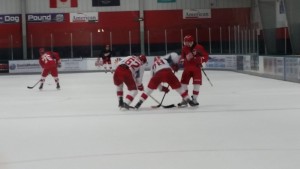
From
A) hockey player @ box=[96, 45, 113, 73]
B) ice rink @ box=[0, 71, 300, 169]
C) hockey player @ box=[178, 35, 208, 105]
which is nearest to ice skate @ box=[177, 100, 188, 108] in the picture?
hockey player @ box=[178, 35, 208, 105]

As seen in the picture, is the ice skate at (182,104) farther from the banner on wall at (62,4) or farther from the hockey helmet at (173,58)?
the banner on wall at (62,4)

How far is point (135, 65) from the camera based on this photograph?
9453mm

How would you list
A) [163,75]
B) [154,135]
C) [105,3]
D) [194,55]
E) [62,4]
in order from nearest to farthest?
1. [154,135]
2. [163,75]
3. [194,55]
4. [62,4]
5. [105,3]

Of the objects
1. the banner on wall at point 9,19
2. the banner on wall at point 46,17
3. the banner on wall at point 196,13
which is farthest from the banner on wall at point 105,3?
the banner on wall at point 9,19

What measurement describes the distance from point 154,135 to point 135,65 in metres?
3.05

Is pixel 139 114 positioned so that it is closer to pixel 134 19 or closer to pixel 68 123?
pixel 68 123

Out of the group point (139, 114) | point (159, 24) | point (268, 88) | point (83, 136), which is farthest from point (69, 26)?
point (83, 136)

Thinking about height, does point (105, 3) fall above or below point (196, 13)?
above

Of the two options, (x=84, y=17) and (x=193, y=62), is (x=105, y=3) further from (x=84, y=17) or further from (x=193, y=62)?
(x=193, y=62)

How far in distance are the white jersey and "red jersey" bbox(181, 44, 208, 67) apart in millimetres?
769

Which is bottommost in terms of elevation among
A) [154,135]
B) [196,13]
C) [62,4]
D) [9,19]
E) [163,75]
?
[154,135]

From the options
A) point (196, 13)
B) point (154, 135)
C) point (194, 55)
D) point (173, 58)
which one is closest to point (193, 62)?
point (194, 55)

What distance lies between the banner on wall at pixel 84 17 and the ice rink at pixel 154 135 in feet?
59.8

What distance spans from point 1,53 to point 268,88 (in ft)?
58.0
